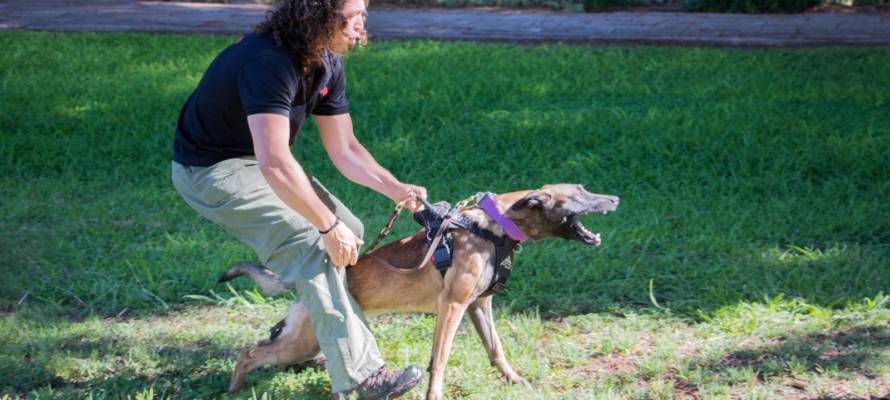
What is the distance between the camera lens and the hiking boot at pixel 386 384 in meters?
3.89

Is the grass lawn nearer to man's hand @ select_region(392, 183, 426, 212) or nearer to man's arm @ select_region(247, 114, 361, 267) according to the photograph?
man's hand @ select_region(392, 183, 426, 212)

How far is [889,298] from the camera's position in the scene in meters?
5.13

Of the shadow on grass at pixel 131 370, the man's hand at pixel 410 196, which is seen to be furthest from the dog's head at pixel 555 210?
the shadow on grass at pixel 131 370

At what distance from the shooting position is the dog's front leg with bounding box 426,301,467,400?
3988 mm

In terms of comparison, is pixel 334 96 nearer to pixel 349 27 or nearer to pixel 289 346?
pixel 349 27

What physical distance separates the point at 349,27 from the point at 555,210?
3.46 ft

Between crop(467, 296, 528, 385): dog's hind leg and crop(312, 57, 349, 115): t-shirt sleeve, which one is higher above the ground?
crop(312, 57, 349, 115): t-shirt sleeve

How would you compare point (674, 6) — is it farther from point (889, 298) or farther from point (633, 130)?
point (889, 298)

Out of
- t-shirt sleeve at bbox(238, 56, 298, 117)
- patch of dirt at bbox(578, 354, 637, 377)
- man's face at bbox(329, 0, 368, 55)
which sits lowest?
patch of dirt at bbox(578, 354, 637, 377)

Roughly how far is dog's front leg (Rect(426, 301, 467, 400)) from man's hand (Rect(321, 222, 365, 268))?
440 millimetres

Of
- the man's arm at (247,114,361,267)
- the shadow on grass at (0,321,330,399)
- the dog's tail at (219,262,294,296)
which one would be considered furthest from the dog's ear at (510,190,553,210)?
the shadow on grass at (0,321,330,399)

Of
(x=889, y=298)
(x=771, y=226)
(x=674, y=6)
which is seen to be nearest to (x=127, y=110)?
(x=771, y=226)

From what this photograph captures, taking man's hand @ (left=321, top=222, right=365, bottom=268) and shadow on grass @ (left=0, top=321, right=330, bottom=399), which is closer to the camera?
man's hand @ (left=321, top=222, right=365, bottom=268)

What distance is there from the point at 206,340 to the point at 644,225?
2823mm
